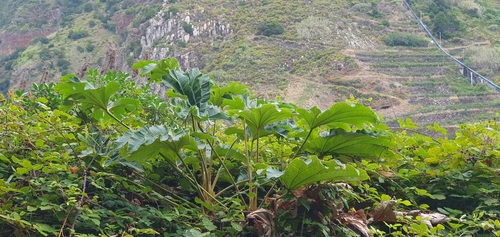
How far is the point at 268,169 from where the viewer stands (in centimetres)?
148

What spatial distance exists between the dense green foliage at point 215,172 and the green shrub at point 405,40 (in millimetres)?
31626

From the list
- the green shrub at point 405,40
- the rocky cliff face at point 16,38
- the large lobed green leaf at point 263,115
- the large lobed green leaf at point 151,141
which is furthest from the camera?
the rocky cliff face at point 16,38

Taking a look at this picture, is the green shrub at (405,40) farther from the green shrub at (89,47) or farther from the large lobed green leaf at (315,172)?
the large lobed green leaf at (315,172)

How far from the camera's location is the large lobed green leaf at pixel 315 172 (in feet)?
4.82

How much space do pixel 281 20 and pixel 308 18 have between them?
6.84 feet

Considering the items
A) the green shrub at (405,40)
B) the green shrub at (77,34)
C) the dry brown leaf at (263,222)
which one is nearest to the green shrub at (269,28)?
the green shrub at (405,40)

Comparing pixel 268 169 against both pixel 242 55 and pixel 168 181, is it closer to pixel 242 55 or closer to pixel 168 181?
pixel 168 181

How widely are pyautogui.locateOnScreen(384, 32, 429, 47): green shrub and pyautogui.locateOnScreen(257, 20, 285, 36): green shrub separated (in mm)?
6154

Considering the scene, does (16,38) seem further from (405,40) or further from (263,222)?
(263,222)

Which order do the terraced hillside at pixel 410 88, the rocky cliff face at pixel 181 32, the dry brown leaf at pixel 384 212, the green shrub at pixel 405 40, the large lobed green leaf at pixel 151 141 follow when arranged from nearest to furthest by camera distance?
the large lobed green leaf at pixel 151 141 < the dry brown leaf at pixel 384 212 < the terraced hillside at pixel 410 88 < the green shrub at pixel 405 40 < the rocky cliff face at pixel 181 32

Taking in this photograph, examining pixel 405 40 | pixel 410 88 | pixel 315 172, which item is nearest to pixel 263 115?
pixel 315 172

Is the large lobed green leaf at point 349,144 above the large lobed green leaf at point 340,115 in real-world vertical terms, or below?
below

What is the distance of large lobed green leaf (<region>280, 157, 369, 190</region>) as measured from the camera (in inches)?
57.8

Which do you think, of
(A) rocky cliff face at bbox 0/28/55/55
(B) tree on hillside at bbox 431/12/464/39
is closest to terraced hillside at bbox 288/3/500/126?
(B) tree on hillside at bbox 431/12/464/39
